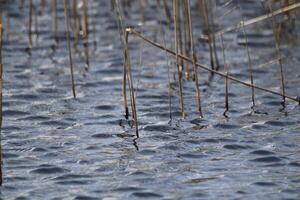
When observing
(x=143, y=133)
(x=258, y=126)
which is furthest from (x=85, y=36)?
(x=258, y=126)

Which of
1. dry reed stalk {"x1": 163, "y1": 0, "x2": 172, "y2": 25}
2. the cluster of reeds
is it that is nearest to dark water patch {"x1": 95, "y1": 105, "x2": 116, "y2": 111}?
the cluster of reeds

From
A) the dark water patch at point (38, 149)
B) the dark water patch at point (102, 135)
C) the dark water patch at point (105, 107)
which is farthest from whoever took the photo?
the dark water patch at point (105, 107)

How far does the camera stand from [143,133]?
796cm

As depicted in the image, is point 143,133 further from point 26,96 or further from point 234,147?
point 26,96

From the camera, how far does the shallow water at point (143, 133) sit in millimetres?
6578

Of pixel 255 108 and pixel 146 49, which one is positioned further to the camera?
pixel 146 49

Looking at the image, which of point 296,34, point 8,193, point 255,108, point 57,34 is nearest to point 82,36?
point 57,34

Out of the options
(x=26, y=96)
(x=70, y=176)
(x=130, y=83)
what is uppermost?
(x=130, y=83)

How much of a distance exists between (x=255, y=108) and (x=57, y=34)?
3.82 m

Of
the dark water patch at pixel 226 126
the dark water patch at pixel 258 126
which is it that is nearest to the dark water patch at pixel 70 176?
the dark water patch at pixel 226 126

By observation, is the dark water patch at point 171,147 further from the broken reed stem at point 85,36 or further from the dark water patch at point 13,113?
the broken reed stem at point 85,36

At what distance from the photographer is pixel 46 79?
9.98m

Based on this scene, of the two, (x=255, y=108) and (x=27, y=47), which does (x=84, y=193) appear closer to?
(x=255, y=108)

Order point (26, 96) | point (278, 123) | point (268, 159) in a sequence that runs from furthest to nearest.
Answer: point (26, 96)
point (278, 123)
point (268, 159)
